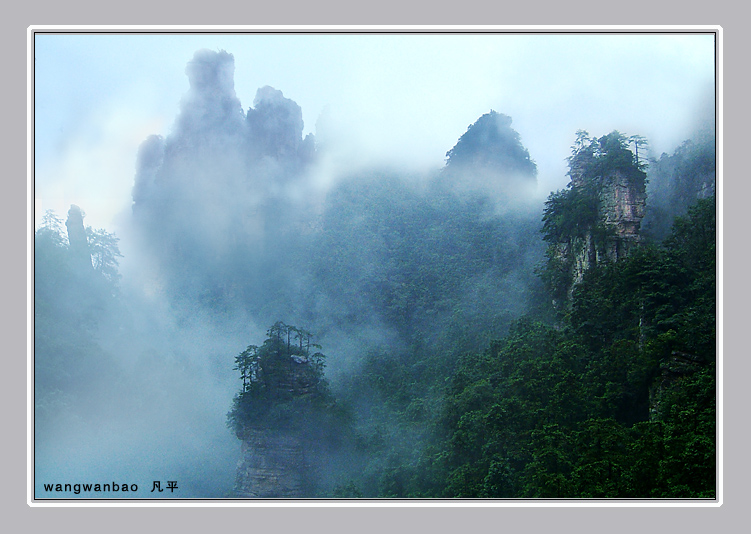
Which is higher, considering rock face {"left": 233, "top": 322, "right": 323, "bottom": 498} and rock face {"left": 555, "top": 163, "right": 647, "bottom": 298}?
rock face {"left": 555, "top": 163, "right": 647, "bottom": 298}

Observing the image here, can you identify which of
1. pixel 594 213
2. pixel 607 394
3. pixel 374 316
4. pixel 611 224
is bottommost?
pixel 607 394

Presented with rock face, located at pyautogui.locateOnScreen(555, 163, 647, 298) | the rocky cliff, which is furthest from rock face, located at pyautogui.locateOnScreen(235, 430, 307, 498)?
rock face, located at pyautogui.locateOnScreen(555, 163, 647, 298)

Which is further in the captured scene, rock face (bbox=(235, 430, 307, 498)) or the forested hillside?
rock face (bbox=(235, 430, 307, 498))

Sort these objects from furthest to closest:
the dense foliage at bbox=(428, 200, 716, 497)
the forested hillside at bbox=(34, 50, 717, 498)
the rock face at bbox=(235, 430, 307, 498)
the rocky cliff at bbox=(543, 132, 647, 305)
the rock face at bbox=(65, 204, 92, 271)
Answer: the rock face at bbox=(235, 430, 307, 498) → the rocky cliff at bbox=(543, 132, 647, 305) → the rock face at bbox=(65, 204, 92, 271) → the forested hillside at bbox=(34, 50, 717, 498) → the dense foliage at bbox=(428, 200, 716, 497)

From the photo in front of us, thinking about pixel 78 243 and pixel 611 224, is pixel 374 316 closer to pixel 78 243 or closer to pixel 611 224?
pixel 611 224

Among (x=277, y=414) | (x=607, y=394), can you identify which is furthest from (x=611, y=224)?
(x=277, y=414)

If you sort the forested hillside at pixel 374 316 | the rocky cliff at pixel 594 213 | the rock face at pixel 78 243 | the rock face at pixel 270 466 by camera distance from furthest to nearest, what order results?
the rock face at pixel 270 466 → the rocky cliff at pixel 594 213 → the rock face at pixel 78 243 → the forested hillside at pixel 374 316

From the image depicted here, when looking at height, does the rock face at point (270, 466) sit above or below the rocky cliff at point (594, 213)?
below

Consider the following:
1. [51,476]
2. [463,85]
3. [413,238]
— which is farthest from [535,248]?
[51,476]

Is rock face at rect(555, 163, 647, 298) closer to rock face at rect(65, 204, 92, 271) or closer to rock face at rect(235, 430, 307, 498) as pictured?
rock face at rect(235, 430, 307, 498)

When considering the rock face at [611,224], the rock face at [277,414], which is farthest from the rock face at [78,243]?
the rock face at [611,224]

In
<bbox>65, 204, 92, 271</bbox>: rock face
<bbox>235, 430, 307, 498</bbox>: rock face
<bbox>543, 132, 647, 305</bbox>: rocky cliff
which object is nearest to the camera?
<bbox>65, 204, 92, 271</bbox>: rock face

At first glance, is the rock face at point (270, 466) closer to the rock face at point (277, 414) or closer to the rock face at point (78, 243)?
the rock face at point (277, 414)
